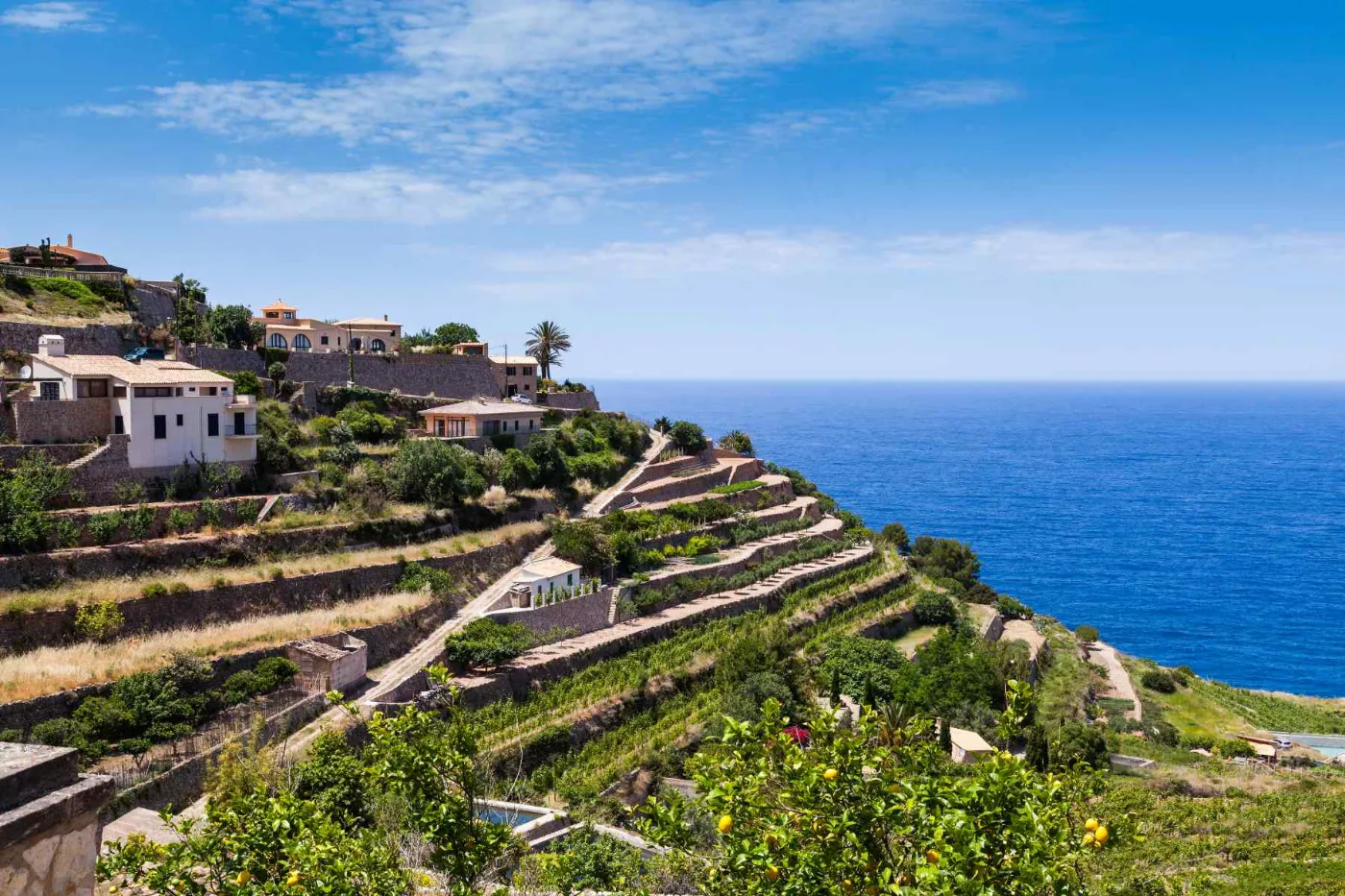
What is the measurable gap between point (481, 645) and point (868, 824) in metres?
21.9

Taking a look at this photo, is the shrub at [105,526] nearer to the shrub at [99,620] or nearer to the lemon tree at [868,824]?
the shrub at [99,620]

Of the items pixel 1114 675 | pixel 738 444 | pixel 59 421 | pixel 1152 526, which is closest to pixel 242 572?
pixel 59 421

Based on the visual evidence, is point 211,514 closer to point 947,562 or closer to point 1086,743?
point 1086,743

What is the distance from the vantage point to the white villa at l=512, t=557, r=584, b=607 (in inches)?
→ 1319

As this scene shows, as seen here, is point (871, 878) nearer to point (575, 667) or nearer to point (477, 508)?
point (575, 667)

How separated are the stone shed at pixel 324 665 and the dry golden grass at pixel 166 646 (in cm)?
77

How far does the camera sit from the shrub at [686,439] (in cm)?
5656

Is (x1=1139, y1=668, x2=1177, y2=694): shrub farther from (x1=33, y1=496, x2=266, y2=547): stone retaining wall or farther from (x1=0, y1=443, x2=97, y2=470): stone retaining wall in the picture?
(x1=0, y1=443, x2=97, y2=470): stone retaining wall

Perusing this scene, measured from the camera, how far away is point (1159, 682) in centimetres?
4359

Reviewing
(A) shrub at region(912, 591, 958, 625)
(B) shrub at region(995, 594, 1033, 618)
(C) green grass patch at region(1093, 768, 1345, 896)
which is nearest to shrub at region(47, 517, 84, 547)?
(C) green grass patch at region(1093, 768, 1345, 896)

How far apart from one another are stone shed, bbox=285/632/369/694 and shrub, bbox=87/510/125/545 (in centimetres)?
682

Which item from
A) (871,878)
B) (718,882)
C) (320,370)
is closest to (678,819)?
(718,882)

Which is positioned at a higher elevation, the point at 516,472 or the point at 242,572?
the point at 516,472

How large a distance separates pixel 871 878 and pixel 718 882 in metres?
1.55
